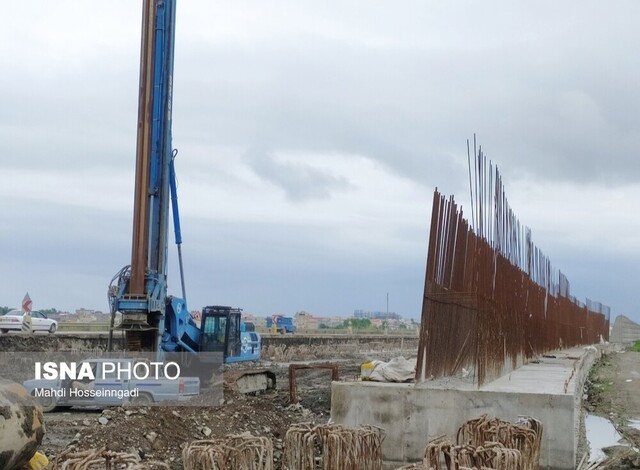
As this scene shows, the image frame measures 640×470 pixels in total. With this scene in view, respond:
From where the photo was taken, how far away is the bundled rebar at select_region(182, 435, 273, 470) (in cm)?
682

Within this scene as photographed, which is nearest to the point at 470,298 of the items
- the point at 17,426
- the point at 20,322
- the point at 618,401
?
the point at 17,426

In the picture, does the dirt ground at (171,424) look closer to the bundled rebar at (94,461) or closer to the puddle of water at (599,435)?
the puddle of water at (599,435)

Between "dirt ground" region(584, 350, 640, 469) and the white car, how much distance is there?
24.9 metres

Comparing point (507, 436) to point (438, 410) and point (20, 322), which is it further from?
point (20, 322)

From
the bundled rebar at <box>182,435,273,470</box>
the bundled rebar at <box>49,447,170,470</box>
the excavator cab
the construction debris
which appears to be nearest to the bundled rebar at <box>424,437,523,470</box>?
the bundled rebar at <box>182,435,273,470</box>

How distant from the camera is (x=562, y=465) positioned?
951 centimetres

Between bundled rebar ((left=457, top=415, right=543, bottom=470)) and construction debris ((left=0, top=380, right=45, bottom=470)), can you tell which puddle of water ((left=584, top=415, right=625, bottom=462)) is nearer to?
bundled rebar ((left=457, top=415, right=543, bottom=470))

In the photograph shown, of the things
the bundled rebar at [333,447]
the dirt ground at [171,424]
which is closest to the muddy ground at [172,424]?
the dirt ground at [171,424]

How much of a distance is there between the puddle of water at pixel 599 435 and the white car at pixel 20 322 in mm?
27332

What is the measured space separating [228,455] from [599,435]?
32.9 ft

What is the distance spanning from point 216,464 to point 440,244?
5441 mm

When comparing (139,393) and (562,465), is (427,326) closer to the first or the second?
(562,465)

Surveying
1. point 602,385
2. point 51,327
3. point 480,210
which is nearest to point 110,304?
point 480,210

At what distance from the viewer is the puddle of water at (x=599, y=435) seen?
496 inches
